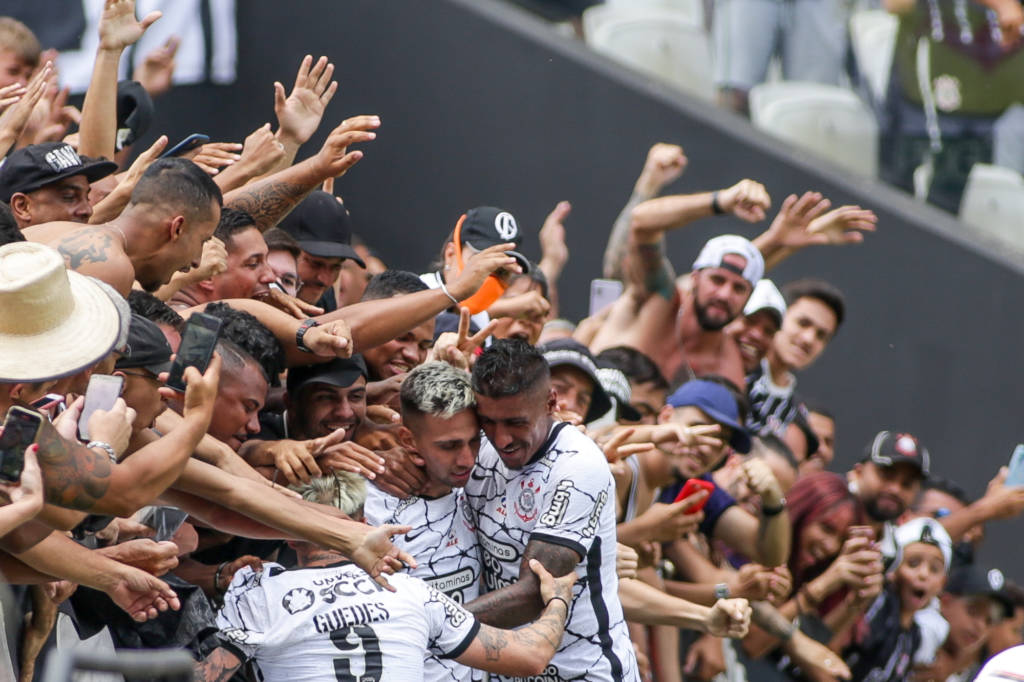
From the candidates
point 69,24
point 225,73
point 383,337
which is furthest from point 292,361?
point 225,73

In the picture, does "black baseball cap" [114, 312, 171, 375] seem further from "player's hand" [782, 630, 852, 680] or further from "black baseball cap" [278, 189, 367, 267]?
"player's hand" [782, 630, 852, 680]

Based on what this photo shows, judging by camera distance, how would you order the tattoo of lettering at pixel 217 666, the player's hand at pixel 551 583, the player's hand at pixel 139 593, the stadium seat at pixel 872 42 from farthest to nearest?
1. the stadium seat at pixel 872 42
2. the player's hand at pixel 551 583
3. the tattoo of lettering at pixel 217 666
4. the player's hand at pixel 139 593

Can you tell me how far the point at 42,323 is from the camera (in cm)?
384

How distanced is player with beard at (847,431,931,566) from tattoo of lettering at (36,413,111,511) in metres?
4.87

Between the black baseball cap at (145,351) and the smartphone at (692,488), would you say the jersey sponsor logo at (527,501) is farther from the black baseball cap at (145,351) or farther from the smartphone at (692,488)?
the black baseball cap at (145,351)

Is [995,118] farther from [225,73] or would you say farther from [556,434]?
[556,434]

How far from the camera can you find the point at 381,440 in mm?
5156

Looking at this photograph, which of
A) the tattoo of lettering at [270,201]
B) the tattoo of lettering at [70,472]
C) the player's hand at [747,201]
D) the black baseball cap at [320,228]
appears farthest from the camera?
the player's hand at [747,201]

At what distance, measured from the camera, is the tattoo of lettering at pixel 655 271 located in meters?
7.70

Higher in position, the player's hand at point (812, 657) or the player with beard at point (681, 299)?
the player with beard at point (681, 299)

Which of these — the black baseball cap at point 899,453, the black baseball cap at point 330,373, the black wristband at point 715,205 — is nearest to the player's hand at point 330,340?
the black baseball cap at point 330,373

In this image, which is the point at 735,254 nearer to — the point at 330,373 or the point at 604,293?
the point at 604,293

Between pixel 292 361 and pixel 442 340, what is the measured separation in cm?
58

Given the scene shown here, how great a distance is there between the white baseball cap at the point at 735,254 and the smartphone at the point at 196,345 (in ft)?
12.8
